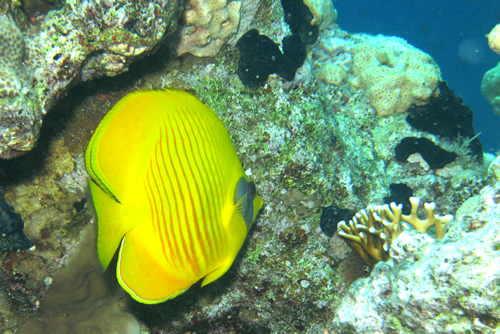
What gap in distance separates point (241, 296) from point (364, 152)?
2.36 meters

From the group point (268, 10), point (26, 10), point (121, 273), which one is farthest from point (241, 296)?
point (268, 10)

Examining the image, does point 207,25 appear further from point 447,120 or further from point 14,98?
point 447,120

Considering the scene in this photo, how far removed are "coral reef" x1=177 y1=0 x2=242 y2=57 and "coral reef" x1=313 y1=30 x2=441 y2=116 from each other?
1.81 meters

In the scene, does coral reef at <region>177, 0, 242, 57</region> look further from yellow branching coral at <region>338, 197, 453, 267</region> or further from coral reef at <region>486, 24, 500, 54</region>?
coral reef at <region>486, 24, 500, 54</region>

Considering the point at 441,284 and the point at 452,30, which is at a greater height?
the point at 452,30

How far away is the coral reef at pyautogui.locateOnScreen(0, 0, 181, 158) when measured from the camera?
1.49m

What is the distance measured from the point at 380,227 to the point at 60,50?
2.79 metres

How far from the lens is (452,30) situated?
173 feet

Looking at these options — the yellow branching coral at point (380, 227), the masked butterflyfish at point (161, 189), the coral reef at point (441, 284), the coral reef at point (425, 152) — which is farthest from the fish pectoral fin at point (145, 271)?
the coral reef at point (425, 152)

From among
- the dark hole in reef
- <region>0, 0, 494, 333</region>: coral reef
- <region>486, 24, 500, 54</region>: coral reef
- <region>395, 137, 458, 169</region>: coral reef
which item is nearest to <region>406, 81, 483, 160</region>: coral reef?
<region>395, 137, 458, 169</region>: coral reef

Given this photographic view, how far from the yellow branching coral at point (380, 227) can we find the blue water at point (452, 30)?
4295 cm

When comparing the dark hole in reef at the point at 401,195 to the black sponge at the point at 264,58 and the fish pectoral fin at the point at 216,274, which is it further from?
the fish pectoral fin at the point at 216,274

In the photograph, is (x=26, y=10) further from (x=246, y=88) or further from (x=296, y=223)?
(x=296, y=223)

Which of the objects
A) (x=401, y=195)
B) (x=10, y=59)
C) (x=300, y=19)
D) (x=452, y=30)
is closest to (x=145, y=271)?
(x=10, y=59)
